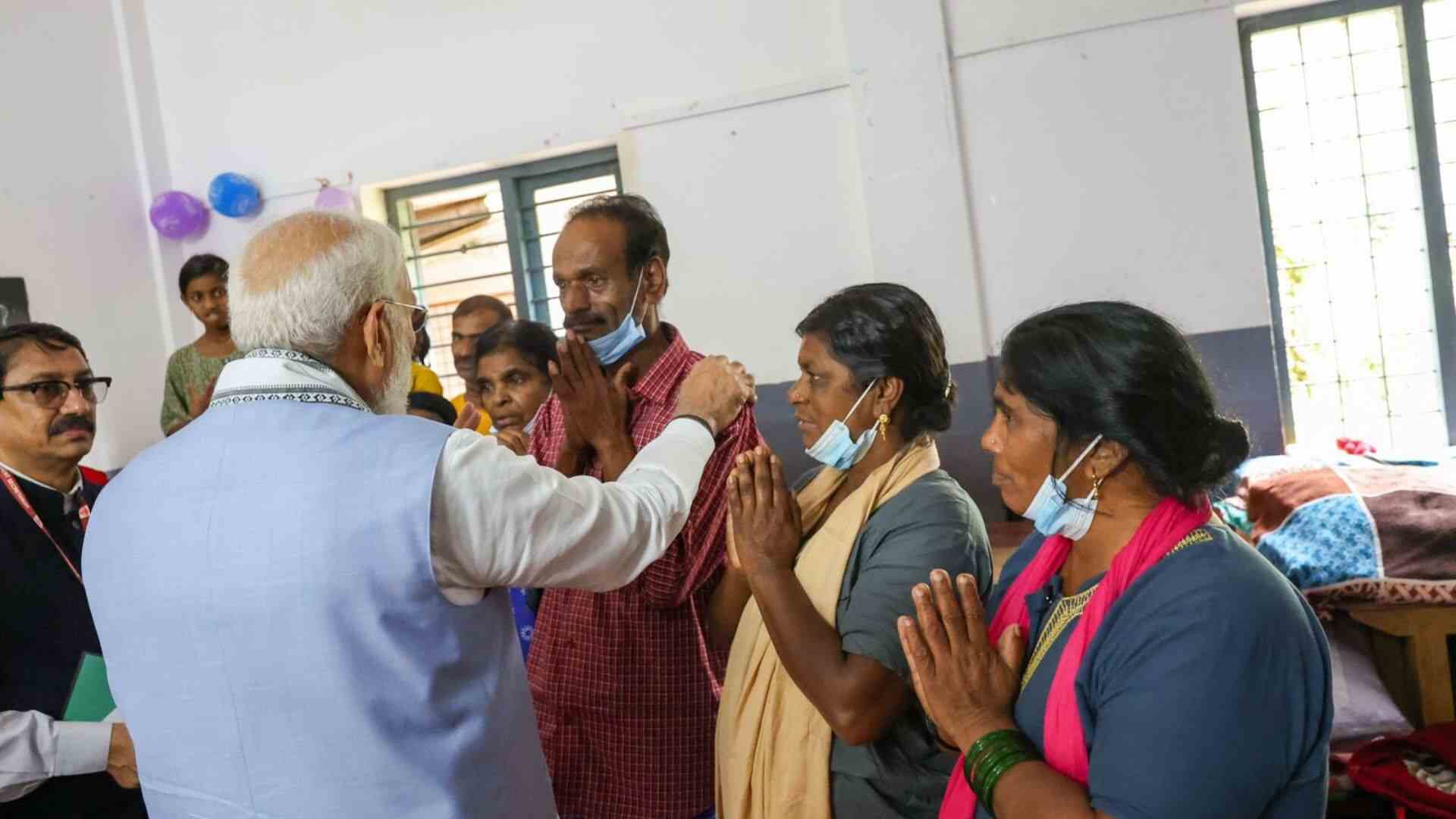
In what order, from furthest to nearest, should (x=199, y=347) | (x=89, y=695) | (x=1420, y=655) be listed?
(x=199, y=347), (x=1420, y=655), (x=89, y=695)

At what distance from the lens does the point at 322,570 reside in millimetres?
1354

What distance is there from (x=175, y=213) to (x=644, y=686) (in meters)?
4.78

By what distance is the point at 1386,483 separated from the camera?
3.82m

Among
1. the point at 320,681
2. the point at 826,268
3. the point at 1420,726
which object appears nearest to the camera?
the point at 320,681

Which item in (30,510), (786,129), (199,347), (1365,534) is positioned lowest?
(1365,534)

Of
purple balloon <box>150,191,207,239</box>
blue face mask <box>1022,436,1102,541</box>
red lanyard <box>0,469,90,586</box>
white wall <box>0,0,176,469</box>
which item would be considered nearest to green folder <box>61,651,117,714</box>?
red lanyard <box>0,469,90,586</box>

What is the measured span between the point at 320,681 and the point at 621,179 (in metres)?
4.31

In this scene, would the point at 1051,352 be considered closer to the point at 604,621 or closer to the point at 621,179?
the point at 604,621

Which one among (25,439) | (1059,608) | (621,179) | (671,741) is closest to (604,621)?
(671,741)

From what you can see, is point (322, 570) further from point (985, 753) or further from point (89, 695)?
point (89, 695)

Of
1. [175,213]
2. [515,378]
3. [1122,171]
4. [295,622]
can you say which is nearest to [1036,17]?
[1122,171]

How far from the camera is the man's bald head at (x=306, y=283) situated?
4.79 feet

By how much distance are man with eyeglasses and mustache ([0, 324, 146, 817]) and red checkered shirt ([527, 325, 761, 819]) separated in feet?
2.38

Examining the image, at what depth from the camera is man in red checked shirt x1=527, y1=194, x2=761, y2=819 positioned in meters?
1.98
